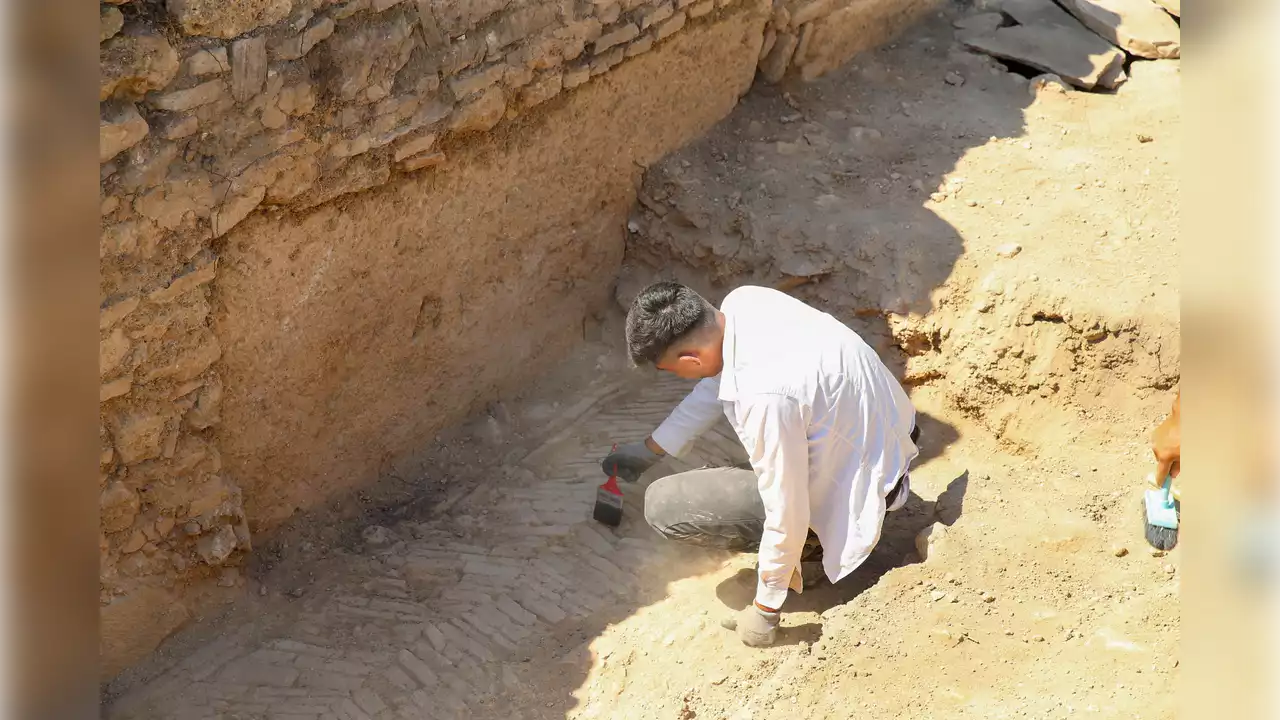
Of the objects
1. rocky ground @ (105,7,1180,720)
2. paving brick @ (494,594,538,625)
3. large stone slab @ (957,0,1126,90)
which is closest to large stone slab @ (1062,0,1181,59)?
large stone slab @ (957,0,1126,90)

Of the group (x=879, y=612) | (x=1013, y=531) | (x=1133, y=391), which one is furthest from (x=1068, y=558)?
(x=1133, y=391)

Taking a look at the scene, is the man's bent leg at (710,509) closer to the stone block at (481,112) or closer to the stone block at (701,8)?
the stone block at (481,112)

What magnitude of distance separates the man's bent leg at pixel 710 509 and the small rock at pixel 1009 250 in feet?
5.73

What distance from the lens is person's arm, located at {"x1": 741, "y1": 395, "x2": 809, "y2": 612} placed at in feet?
11.7

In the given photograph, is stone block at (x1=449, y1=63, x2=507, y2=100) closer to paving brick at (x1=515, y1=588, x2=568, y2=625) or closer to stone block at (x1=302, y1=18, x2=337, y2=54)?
stone block at (x1=302, y1=18, x2=337, y2=54)

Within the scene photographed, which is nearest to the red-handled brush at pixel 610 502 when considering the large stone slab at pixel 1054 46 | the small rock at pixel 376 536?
the small rock at pixel 376 536

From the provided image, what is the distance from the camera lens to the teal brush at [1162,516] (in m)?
3.96

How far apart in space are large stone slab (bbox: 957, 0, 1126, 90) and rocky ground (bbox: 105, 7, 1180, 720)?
0.53ft

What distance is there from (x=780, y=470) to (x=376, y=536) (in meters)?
1.95

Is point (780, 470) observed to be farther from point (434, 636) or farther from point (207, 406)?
point (207, 406)

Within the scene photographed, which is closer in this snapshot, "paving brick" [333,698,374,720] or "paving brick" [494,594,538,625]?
"paving brick" [333,698,374,720]

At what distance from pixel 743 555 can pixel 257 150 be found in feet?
7.58

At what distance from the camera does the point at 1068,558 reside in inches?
157
